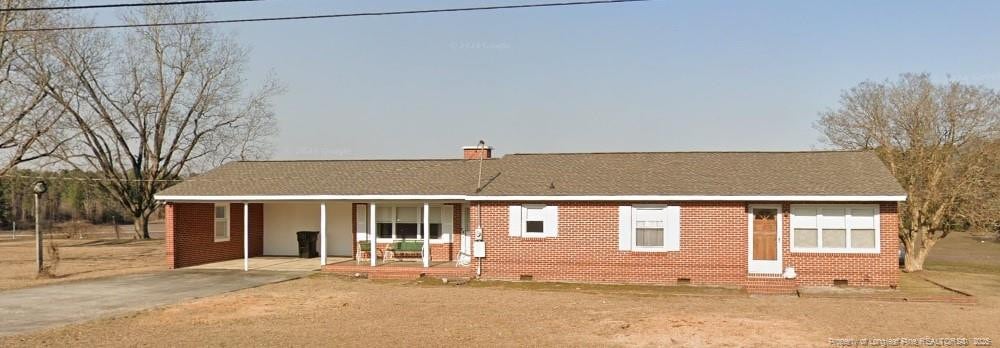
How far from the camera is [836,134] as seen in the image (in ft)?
87.5

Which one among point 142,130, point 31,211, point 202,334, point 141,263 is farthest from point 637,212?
point 31,211

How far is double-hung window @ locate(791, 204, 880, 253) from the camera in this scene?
18.5m

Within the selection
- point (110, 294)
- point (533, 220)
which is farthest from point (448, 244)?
point (110, 294)

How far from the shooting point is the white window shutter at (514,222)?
783 inches

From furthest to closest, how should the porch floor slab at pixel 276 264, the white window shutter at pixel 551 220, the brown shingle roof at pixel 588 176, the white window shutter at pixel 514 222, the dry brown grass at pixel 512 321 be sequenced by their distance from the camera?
the porch floor slab at pixel 276 264, the white window shutter at pixel 514 222, the white window shutter at pixel 551 220, the brown shingle roof at pixel 588 176, the dry brown grass at pixel 512 321

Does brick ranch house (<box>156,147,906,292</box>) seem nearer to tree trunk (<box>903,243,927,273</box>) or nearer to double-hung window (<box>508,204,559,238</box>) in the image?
double-hung window (<box>508,204,559,238</box>)

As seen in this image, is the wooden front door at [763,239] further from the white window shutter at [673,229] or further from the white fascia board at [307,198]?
the white fascia board at [307,198]

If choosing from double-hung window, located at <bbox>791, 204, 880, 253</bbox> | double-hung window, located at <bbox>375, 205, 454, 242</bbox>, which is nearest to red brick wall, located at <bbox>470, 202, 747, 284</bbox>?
double-hung window, located at <bbox>791, 204, 880, 253</bbox>

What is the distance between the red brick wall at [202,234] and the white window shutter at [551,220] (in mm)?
11050

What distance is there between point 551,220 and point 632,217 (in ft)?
6.68

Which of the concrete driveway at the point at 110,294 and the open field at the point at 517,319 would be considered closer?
the open field at the point at 517,319

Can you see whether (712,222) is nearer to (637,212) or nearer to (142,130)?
(637,212)

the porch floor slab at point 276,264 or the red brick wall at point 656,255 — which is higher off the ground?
the red brick wall at point 656,255

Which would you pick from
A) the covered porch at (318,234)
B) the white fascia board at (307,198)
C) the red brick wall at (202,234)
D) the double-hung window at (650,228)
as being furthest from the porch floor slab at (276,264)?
the double-hung window at (650,228)
